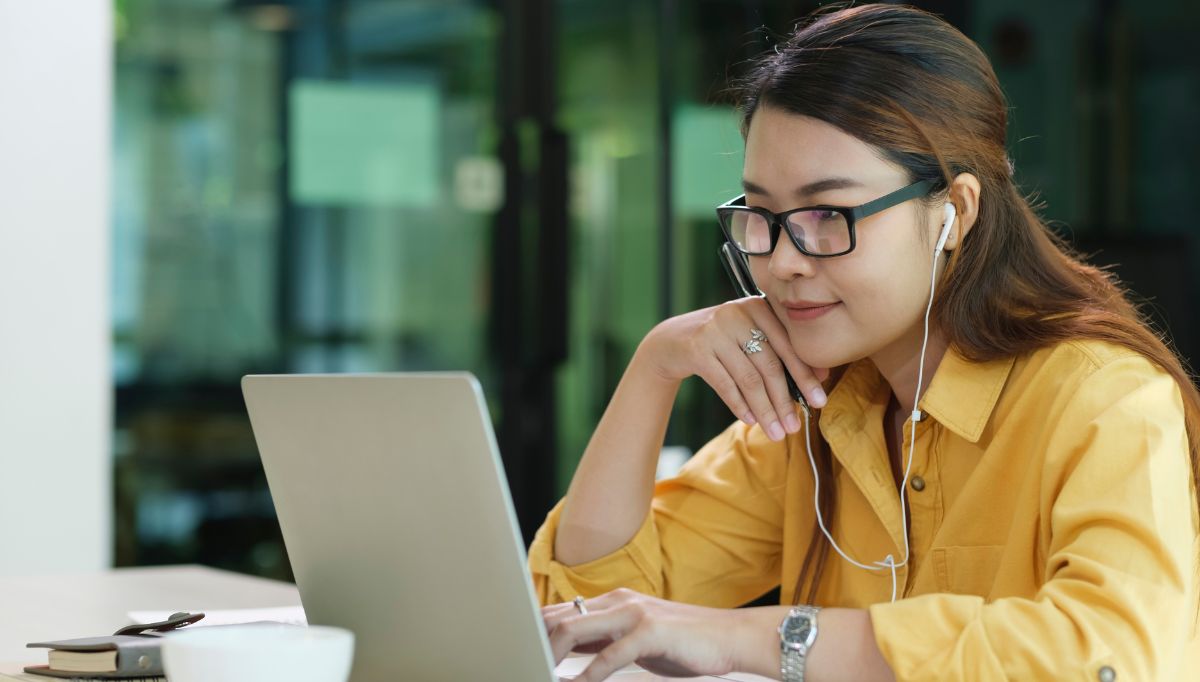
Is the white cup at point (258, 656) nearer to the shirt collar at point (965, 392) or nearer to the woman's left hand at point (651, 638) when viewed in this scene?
the woman's left hand at point (651, 638)

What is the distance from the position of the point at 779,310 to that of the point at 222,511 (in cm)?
295

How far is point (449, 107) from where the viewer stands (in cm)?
436

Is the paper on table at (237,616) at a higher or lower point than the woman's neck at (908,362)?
lower

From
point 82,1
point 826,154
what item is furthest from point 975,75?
point 82,1

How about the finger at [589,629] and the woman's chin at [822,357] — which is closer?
the finger at [589,629]

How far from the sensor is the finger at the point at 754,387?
4.87 ft

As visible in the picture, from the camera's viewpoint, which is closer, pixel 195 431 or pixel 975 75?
pixel 975 75

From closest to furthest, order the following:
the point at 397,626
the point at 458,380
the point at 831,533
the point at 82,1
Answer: the point at 458,380, the point at 397,626, the point at 831,533, the point at 82,1

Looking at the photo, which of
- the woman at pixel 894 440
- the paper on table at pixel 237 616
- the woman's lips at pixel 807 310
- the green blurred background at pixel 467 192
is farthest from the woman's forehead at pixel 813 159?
the green blurred background at pixel 467 192

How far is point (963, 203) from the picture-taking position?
4.62 ft

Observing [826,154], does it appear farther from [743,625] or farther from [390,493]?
[390,493]

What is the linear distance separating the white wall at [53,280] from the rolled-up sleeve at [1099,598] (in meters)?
2.66

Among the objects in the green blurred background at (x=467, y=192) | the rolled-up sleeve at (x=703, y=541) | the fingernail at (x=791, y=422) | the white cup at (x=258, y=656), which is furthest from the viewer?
the green blurred background at (x=467, y=192)

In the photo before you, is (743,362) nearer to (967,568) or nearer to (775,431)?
(775,431)
